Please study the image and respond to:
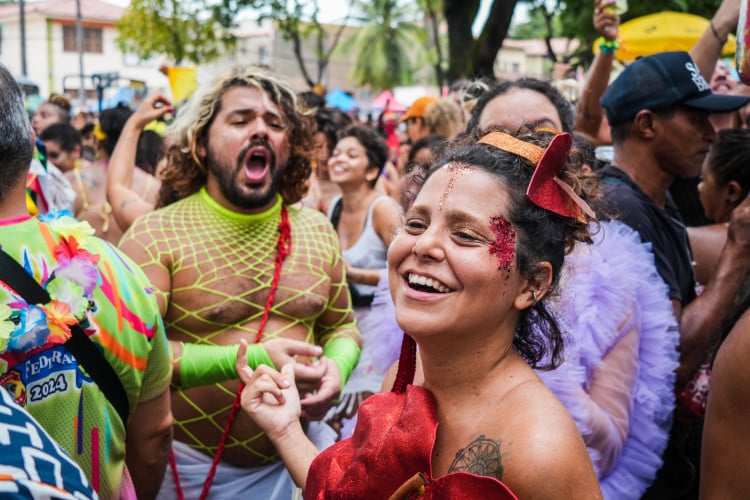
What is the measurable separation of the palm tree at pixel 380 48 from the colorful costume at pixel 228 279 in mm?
42944

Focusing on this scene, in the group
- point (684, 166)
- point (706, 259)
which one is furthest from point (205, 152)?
point (706, 259)

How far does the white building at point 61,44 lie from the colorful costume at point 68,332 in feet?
162

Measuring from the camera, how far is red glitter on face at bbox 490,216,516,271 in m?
1.67

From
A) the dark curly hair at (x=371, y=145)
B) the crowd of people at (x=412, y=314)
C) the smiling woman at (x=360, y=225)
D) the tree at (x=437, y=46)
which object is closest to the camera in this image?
the crowd of people at (x=412, y=314)

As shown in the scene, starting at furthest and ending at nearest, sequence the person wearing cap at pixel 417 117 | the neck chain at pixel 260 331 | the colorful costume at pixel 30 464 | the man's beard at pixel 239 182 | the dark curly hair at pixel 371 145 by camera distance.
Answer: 1. the person wearing cap at pixel 417 117
2. the dark curly hair at pixel 371 145
3. the man's beard at pixel 239 182
4. the neck chain at pixel 260 331
5. the colorful costume at pixel 30 464

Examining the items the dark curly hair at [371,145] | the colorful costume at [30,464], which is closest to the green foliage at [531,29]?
the dark curly hair at [371,145]

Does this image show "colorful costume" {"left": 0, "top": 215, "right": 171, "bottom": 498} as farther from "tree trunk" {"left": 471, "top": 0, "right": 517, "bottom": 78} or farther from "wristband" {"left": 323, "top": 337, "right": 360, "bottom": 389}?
"tree trunk" {"left": 471, "top": 0, "right": 517, "bottom": 78}

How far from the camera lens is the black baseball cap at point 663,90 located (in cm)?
314

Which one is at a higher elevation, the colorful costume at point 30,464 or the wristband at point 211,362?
the colorful costume at point 30,464

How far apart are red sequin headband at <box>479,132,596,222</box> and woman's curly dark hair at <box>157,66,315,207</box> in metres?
1.81

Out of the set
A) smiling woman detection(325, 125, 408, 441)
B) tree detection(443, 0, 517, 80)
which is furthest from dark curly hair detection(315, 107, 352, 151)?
tree detection(443, 0, 517, 80)

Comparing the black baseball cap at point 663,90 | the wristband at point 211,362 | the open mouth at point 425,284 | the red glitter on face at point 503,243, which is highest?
the black baseball cap at point 663,90

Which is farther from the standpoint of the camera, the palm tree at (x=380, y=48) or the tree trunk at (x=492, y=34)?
the palm tree at (x=380, y=48)

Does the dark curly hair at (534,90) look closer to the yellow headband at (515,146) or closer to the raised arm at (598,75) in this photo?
the yellow headband at (515,146)
